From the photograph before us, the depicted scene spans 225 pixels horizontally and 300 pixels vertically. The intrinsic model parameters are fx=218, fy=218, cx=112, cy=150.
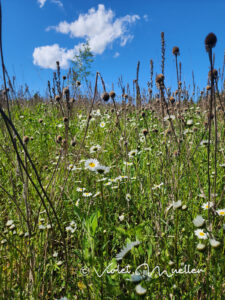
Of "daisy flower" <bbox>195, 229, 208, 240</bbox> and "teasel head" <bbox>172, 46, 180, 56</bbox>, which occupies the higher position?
"teasel head" <bbox>172, 46, 180, 56</bbox>

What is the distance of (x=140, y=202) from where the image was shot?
1.49 metres

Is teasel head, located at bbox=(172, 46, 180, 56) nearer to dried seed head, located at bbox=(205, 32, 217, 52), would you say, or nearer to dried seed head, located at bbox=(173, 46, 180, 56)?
dried seed head, located at bbox=(173, 46, 180, 56)

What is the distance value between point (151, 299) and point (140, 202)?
73cm

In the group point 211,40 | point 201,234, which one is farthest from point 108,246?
point 211,40

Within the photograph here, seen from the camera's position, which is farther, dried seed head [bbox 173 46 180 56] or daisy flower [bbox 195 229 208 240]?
dried seed head [bbox 173 46 180 56]

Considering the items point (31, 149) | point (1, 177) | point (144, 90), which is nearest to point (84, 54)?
point (144, 90)

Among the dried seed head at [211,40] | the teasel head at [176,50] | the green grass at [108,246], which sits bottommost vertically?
the green grass at [108,246]

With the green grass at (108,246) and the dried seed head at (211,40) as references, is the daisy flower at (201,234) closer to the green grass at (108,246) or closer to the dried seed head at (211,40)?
the green grass at (108,246)

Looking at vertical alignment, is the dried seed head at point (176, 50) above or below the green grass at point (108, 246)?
above

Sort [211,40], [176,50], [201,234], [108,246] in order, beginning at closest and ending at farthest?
[211,40] < [201,234] < [176,50] < [108,246]

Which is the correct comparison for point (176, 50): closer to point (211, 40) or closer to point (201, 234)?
point (211, 40)

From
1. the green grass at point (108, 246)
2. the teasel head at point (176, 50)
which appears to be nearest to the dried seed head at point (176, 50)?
the teasel head at point (176, 50)

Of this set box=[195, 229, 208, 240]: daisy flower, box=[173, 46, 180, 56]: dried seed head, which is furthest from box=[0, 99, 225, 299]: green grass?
box=[173, 46, 180, 56]: dried seed head

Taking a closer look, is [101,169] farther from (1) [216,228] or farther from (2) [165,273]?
(1) [216,228]
